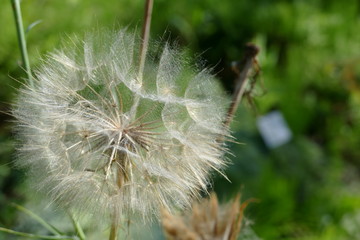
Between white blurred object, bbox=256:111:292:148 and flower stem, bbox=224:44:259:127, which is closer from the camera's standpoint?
flower stem, bbox=224:44:259:127

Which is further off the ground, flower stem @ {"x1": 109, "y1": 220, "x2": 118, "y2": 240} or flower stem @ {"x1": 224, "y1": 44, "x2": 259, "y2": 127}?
flower stem @ {"x1": 224, "y1": 44, "x2": 259, "y2": 127}

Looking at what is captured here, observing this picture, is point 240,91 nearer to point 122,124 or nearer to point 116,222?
point 122,124

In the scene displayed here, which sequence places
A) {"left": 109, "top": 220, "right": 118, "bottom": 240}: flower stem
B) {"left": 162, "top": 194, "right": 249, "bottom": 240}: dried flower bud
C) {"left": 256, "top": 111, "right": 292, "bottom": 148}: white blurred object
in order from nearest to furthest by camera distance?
{"left": 162, "top": 194, "right": 249, "bottom": 240}: dried flower bud → {"left": 109, "top": 220, "right": 118, "bottom": 240}: flower stem → {"left": 256, "top": 111, "right": 292, "bottom": 148}: white blurred object

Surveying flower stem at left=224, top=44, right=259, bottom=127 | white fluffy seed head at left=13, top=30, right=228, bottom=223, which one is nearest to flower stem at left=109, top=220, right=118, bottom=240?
white fluffy seed head at left=13, top=30, right=228, bottom=223

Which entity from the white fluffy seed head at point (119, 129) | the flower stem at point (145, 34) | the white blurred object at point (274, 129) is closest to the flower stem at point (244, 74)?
the white fluffy seed head at point (119, 129)

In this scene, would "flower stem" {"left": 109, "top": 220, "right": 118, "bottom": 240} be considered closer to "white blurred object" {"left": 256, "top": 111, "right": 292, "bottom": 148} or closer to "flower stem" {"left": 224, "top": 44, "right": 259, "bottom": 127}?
"flower stem" {"left": 224, "top": 44, "right": 259, "bottom": 127}

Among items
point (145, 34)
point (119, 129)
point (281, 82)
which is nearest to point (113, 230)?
point (119, 129)

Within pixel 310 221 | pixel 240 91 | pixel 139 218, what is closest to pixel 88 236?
pixel 139 218
